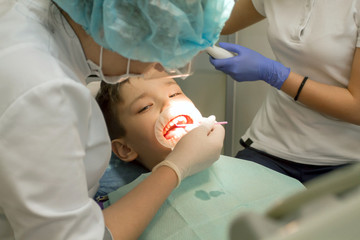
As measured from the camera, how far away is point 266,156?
5.26 feet

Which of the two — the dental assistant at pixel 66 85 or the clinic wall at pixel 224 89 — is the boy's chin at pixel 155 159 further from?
the clinic wall at pixel 224 89

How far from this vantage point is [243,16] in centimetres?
177

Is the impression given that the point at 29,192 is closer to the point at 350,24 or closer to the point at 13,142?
the point at 13,142

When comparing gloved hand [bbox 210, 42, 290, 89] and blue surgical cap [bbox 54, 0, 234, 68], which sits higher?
blue surgical cap [bbox 54, 0, 234, 68]

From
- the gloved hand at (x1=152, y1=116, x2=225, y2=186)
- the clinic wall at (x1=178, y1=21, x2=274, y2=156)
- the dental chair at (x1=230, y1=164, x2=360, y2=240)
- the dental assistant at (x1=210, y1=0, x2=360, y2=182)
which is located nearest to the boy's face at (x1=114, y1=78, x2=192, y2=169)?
the gloved hand at (x1=152, y1=116, x2=225, y2=186)

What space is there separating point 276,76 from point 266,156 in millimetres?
399

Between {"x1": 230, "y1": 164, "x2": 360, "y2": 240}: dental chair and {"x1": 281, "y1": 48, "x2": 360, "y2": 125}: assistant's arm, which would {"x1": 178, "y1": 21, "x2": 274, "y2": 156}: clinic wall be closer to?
{"x1": 281, "y1": 48, "x2": 360, "y2": 125}: assistant's arm

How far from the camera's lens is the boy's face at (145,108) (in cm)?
142

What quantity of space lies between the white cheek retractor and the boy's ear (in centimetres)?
18

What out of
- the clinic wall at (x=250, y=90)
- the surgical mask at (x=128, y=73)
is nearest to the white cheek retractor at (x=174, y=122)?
the surgical mask at (x=128, y=73)

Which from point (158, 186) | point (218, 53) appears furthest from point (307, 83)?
point (158, 186)

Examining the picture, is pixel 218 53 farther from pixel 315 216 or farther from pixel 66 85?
pixel 315 216

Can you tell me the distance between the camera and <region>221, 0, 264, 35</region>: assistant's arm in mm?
1726

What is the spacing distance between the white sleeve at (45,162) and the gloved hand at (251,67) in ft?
2.92
